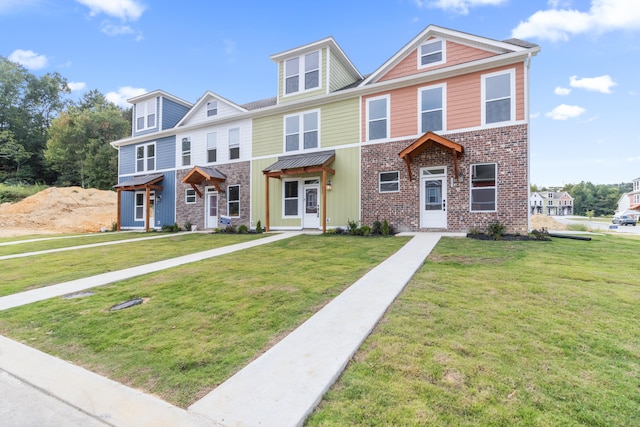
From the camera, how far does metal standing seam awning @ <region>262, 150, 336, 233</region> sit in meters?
12.3

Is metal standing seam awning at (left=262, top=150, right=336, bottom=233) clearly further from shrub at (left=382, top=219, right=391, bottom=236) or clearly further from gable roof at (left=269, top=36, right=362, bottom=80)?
gable roof at (left=269, top=36, right=362, bottom=80)

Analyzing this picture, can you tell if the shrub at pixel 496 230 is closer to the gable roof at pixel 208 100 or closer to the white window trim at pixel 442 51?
the white window trim at pixel 442 51

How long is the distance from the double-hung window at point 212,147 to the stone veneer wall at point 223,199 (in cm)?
66

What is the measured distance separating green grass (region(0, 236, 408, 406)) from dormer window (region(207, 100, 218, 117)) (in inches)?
490

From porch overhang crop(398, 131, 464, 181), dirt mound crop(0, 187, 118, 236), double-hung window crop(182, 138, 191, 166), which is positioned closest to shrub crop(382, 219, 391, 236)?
porch overhang crop(398, 131, 464, 181)

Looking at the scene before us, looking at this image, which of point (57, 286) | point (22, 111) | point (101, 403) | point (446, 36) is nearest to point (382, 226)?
point (446, 36)

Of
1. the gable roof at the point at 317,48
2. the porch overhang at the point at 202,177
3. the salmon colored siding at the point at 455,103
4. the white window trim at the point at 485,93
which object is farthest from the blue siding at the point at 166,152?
the white window trim at the point at 485,93

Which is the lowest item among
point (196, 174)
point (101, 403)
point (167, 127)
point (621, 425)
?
point (101, 403)

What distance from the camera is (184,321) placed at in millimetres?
3758

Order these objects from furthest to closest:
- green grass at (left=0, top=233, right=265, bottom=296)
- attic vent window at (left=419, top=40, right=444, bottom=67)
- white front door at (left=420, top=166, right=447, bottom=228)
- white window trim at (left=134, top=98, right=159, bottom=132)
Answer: white window trim at (left=134, top=98, right=159, bottom=132)
attic vent window at (left=419, top=40, right=444, bottom=67)
white front door at (left=420, top=166, right=447, bottom=228)
green grass at (left=0, top=233, right=265, bottom=296)

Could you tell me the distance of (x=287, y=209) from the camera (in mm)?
14305

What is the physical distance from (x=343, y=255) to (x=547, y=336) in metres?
4.84

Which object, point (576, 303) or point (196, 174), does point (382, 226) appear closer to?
point (576, 303)

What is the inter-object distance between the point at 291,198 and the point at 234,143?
15.3 ft
